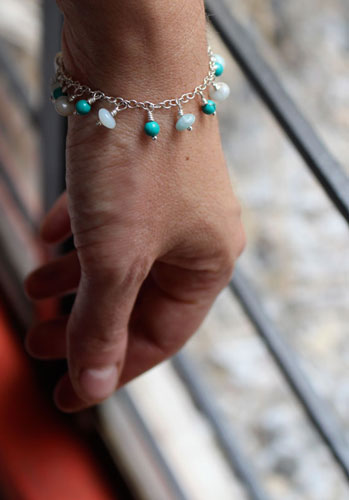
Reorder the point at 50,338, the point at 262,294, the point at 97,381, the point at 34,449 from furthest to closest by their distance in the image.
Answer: the point at 262,294 → the point at 34,449 → the point at 50,338 → the point at 97,381

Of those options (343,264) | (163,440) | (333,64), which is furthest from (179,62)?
(333,64)

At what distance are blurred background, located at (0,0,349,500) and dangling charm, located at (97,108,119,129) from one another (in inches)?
18.5

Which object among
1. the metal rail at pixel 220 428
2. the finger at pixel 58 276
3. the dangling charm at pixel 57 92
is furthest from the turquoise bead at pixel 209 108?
the metal rail at pixel 220 428

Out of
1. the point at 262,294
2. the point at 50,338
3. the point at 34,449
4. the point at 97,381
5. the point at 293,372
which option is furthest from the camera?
the point at 262,294

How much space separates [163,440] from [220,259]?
0.77 metres

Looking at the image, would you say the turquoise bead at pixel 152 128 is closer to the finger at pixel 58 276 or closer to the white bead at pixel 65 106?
the white bead at pixel 65 106

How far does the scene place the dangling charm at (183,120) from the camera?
41 cm

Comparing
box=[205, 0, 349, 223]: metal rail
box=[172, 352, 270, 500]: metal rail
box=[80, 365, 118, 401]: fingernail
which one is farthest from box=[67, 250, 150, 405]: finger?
box=[172, 352, 270, 500]: metal rail

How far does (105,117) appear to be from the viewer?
1.29 feet

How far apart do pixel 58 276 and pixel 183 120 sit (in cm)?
26

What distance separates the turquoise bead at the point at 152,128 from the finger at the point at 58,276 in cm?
23

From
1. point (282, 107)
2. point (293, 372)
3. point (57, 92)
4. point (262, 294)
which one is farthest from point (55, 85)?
point (262, 294)

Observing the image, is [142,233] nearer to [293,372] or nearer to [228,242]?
[228,242]

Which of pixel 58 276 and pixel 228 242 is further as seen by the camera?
pixel 58 276
